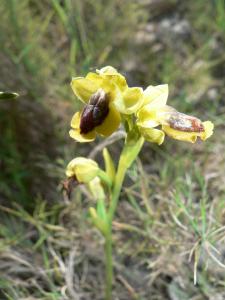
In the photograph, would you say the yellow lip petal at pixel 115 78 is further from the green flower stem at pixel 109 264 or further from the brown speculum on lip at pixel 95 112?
the green flower stem at pixel 109 264

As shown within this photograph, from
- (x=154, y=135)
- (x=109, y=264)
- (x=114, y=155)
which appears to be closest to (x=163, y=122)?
(x=154, y=135)

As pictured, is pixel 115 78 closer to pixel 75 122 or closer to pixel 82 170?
pixel 75 122

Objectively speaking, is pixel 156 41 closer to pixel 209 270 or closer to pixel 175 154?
pixel 175 154

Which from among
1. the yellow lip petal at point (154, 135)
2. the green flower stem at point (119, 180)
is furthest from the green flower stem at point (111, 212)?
the yellow lip petal at point (154, 135)

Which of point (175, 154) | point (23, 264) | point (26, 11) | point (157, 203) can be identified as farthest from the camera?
point (26, 11)

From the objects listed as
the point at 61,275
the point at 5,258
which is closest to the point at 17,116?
the point at 5,258

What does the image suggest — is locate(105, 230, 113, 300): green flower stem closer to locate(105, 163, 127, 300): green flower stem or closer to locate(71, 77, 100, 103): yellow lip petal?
locate(105, 163, 127, 300): green flower stem

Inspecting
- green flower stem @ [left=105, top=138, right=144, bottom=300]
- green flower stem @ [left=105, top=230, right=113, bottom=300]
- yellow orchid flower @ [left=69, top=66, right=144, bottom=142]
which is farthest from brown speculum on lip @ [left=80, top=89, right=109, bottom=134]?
green flower stem @ [left=105, top=230, right=113, bottom=300]
